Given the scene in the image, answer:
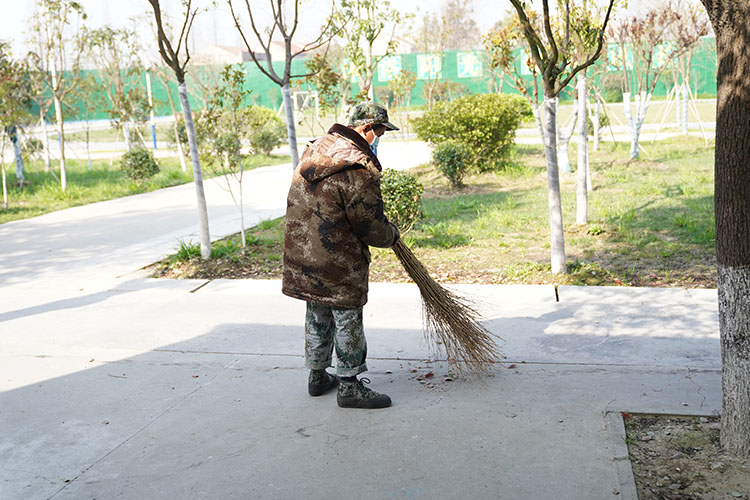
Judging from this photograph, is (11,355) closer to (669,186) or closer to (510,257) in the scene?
(510,257)

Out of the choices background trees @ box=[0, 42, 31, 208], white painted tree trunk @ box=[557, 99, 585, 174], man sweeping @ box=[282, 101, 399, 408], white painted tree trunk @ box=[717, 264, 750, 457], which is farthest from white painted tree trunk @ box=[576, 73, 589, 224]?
background trees @ box=[0, 42, 31, 208]

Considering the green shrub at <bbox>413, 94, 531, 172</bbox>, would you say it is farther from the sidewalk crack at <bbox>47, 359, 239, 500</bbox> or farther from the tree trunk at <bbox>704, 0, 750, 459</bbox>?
the tree trunk at <bbox>704, 0, 750, 459</bbox>

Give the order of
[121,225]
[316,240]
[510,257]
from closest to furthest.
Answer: [316,240]
[510,257]
[121,225]

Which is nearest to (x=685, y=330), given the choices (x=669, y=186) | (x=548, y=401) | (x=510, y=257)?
(x=548, y=401)

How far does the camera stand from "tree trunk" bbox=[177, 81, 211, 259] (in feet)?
22.0

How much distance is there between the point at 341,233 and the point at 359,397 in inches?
34.4

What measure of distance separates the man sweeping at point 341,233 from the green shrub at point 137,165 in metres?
11.0

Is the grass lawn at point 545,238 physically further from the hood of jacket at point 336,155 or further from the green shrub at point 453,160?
the hood of jacket at point 336,155

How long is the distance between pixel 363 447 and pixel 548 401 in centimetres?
104

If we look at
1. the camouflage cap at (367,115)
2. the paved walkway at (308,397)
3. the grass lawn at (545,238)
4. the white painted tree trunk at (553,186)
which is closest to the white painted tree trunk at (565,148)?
the grass lawn at (545,238)

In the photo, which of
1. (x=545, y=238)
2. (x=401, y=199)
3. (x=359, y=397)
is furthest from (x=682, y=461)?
(x=545, y=238)

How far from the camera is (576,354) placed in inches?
170

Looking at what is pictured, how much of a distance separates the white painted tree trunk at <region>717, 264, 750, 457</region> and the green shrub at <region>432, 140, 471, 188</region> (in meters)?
8.32

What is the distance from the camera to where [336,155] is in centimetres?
343
